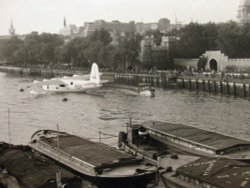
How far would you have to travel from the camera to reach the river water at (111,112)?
6216cm

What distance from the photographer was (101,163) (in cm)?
3350

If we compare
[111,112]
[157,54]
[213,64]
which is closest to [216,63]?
[213,64]

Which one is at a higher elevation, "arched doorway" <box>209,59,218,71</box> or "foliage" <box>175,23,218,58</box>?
"foliage" <box>175,23,218,58</box>

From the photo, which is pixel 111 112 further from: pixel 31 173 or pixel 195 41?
pixel 195 41

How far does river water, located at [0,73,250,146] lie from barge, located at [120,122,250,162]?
6.87 m

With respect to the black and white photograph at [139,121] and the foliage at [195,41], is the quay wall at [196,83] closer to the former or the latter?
the black and white photograph at [139,121]

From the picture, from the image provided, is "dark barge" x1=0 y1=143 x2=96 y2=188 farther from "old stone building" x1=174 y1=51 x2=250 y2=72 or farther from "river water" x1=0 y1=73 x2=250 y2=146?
"old stone building" x1=174 y1=51 x2=250 y2=72

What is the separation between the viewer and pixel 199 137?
4084 cm

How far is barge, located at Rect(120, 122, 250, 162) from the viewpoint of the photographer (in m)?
36.8

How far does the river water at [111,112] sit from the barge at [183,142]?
22.5ft

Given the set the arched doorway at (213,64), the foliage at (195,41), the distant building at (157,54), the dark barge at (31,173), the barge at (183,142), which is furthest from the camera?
the foliage at (195,41)

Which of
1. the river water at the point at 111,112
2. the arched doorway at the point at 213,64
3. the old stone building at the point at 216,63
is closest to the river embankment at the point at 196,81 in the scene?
the river water at the point at 111,112

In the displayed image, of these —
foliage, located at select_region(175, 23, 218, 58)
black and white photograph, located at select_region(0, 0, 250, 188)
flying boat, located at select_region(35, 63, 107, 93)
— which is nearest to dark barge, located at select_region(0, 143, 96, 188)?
black and white photograph, located at select_region(0, 0, 250, 188)

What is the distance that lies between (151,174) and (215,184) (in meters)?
5.25
